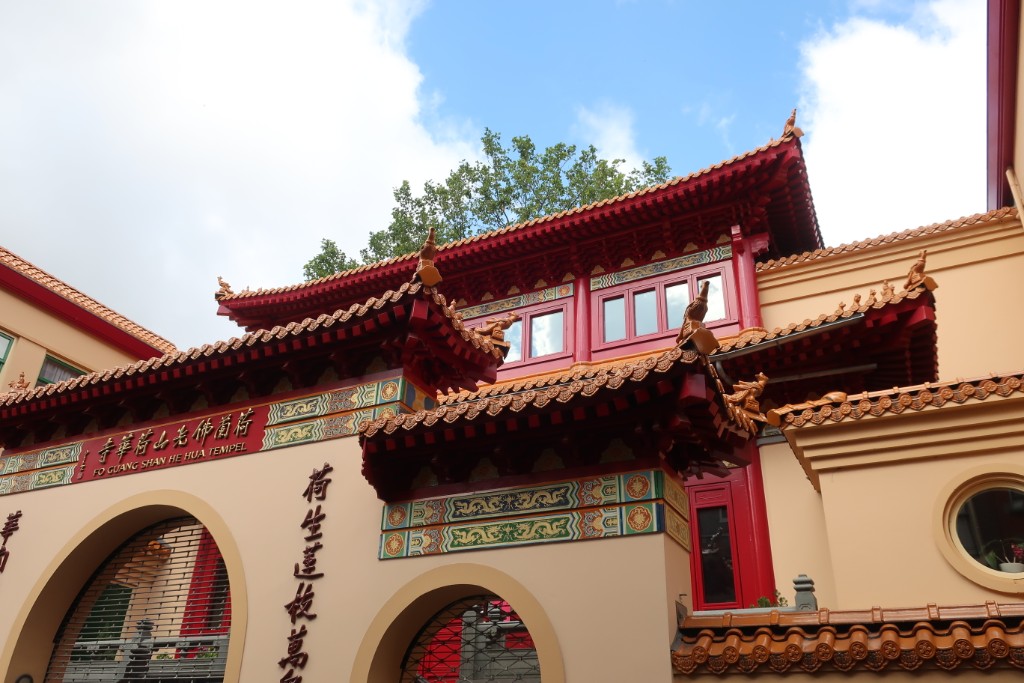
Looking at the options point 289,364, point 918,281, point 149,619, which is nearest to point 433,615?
point 289,364

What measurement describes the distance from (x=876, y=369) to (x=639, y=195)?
4.46 meters

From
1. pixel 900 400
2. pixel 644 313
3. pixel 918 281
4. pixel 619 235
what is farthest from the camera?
pixel 619 235

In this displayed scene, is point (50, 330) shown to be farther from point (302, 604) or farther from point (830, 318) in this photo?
point (830, 318)

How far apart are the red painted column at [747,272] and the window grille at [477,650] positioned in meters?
6.57

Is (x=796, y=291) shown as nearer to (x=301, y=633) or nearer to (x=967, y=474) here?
(x=967, y=474)

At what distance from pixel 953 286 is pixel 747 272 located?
284 cm

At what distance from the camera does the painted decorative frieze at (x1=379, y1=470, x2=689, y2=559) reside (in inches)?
225

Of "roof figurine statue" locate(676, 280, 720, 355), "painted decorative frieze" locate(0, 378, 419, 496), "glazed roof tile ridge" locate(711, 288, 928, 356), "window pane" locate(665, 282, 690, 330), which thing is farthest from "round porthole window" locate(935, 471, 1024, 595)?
"window pane" locate(665, 282, 690, 330)

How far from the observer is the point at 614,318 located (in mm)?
12688

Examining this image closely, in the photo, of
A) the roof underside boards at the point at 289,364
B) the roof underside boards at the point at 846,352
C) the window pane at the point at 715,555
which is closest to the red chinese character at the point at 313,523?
the roof underside boards at the point at 289,364

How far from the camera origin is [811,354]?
9281 millimetres

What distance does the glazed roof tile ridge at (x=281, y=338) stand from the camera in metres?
7.10

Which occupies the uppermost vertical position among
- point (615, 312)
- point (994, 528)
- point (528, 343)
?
point (615, 312)

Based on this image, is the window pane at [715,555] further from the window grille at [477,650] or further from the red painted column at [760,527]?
the window grille at [477,650]
